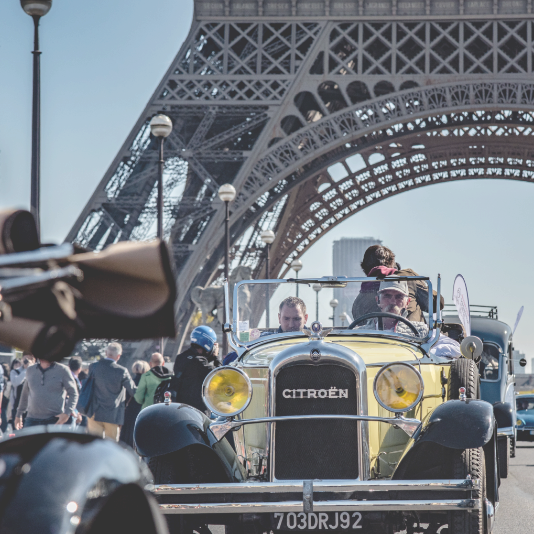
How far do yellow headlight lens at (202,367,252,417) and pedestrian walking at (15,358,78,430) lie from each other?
474 cm

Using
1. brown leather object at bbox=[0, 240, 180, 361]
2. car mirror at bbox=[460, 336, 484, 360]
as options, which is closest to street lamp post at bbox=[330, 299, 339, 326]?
car mirror at bbox=[460, 336, 484, 360]

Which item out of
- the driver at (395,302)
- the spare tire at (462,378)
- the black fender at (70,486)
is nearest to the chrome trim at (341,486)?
the spare tire at (462,378)

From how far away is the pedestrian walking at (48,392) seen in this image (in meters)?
9.95

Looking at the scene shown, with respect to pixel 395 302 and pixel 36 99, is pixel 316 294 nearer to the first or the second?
pixel 395 302

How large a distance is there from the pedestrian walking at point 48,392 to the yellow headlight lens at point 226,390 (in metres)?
4.74

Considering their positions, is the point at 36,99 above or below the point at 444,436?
above

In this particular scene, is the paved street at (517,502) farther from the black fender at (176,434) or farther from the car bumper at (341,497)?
the car bumper at (341,497)

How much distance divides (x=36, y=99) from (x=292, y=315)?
614cm

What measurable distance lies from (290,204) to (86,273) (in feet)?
115

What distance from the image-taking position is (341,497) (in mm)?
4758

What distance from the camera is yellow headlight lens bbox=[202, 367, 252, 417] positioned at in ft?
18.0

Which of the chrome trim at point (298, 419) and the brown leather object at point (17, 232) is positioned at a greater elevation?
the brown leather object at point (17, 232)

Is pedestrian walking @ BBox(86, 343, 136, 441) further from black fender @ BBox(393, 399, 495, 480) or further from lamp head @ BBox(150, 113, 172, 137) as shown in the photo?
black fender @ BBox(393, 399, 495, 480)

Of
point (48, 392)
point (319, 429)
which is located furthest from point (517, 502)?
point (319, 429)
